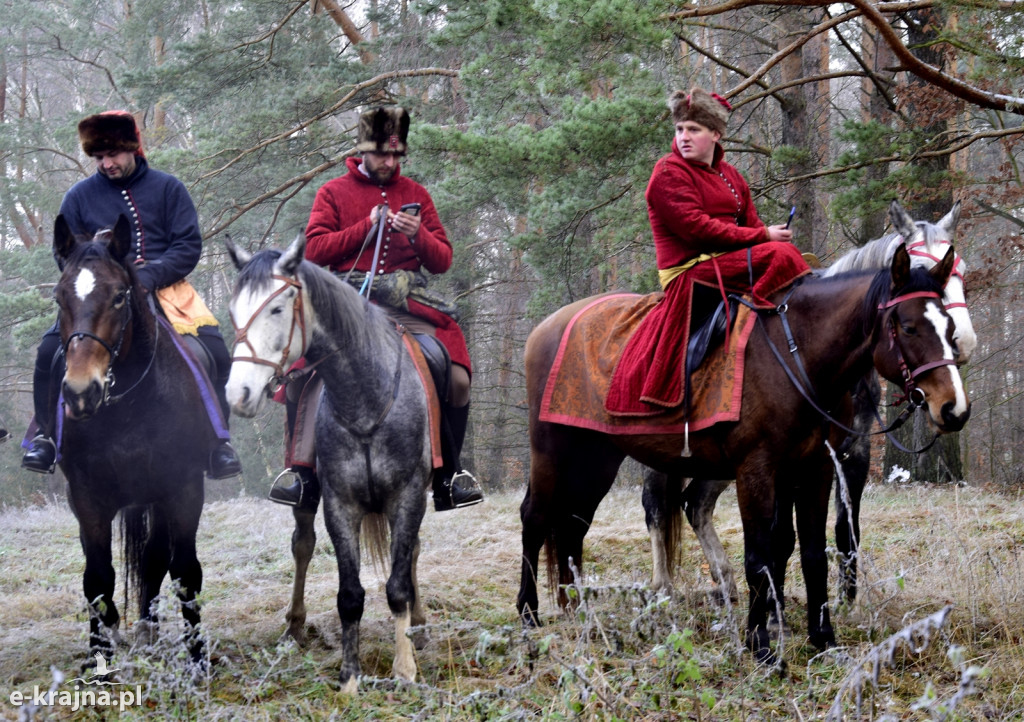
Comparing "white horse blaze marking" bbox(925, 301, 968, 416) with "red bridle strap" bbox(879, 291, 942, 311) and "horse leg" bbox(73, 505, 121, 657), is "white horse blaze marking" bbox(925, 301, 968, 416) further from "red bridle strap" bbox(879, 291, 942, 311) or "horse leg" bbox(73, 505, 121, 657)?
"horse leg" bbox(73, 505, 121, 657)

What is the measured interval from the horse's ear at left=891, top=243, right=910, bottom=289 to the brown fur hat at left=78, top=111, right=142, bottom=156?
4061mm

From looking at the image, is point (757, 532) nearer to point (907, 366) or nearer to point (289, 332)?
point (907, 366)

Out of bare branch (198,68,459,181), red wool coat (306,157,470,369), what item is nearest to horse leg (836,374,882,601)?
red wool coat (306,157,470,369)

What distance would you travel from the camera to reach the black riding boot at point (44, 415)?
4578 mm

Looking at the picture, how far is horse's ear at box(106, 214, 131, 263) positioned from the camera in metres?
4.36

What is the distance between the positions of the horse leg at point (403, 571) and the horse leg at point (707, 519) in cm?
227

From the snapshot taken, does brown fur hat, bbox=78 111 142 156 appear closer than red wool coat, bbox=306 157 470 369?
Yes

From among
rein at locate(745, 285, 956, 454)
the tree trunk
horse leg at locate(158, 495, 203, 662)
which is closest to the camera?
rein at locate(745, 285, 956, 454)

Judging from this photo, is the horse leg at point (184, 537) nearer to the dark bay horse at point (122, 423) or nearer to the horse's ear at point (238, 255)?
the dark bay horse at point (122, 423)

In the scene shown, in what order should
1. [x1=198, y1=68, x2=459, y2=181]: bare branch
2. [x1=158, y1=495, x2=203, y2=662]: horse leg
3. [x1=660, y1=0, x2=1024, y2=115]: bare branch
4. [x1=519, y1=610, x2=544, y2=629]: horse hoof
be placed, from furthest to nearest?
[x1=198, y1=68, x2=459, y2=181]: bare branch
[x1=660, y1=0, x2=1024, y2=115]: bare branch
[x1=519, y1=610, x2=544, y2=629]: horse hoof
[x1=158, y1=495, x2=203, y2=662]: horse leg

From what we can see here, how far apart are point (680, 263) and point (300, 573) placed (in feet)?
9.50

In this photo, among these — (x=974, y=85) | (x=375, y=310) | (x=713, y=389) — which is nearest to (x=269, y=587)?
(x=375, y=310)

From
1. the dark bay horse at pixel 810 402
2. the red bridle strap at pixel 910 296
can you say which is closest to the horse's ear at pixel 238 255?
the dark bay horse at pixel 810 402

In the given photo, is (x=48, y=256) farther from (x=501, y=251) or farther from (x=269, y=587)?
(x=269, y=587)
